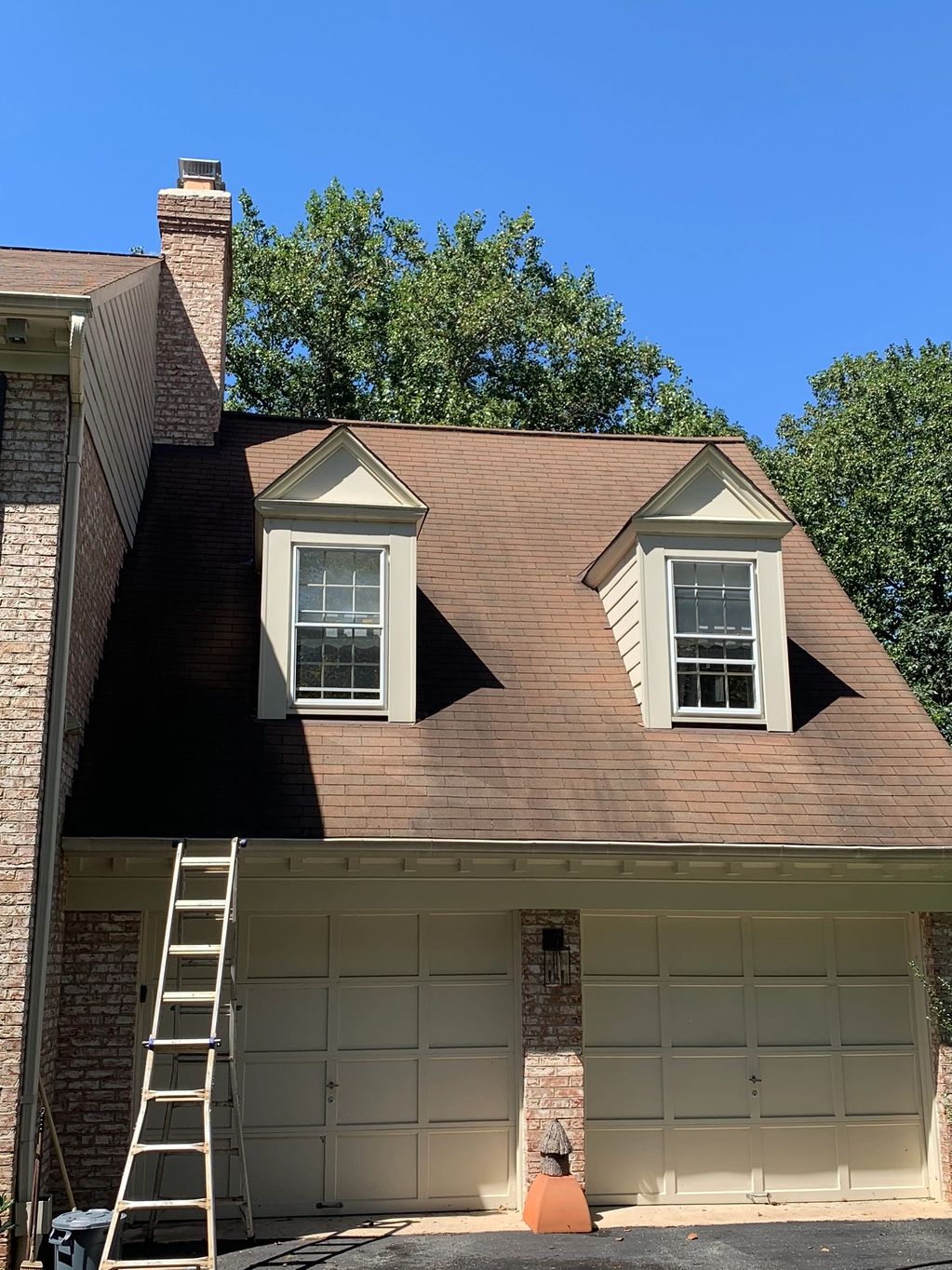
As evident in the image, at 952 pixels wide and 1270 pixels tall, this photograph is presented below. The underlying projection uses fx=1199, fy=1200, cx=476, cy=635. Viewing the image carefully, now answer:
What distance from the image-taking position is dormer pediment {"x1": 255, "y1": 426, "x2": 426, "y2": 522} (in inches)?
428

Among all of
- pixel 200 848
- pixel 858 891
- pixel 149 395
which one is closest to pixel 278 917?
pixel 200 848

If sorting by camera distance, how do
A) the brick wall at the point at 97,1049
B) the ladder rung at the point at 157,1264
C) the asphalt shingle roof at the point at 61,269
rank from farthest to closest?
the asphalt shingle roof at the point at 61,269 < the brick wall at the point at 97,1049 < the ladder rung at the point at 157,1264

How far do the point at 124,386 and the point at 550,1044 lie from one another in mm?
7056

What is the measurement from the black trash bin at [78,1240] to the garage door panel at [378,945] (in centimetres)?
297

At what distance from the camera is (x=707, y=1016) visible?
10320 millimetres

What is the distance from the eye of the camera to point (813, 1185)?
10109mm

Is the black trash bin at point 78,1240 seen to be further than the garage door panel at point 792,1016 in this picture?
No

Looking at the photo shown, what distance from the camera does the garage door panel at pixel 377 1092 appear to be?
32.0 feet

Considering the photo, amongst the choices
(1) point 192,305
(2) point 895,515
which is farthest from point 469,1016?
(2) point 895,515

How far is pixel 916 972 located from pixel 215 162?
12478mm

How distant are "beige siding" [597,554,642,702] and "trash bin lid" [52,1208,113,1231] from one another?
6.15 meters

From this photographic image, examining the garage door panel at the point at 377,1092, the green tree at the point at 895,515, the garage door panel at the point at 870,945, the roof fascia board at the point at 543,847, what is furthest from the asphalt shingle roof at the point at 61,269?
the green tree at the point at 895,515

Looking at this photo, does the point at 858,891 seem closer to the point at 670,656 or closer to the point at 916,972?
the point at 916,972

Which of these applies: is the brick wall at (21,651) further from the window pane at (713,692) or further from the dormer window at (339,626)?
the window pane at (713,692)
